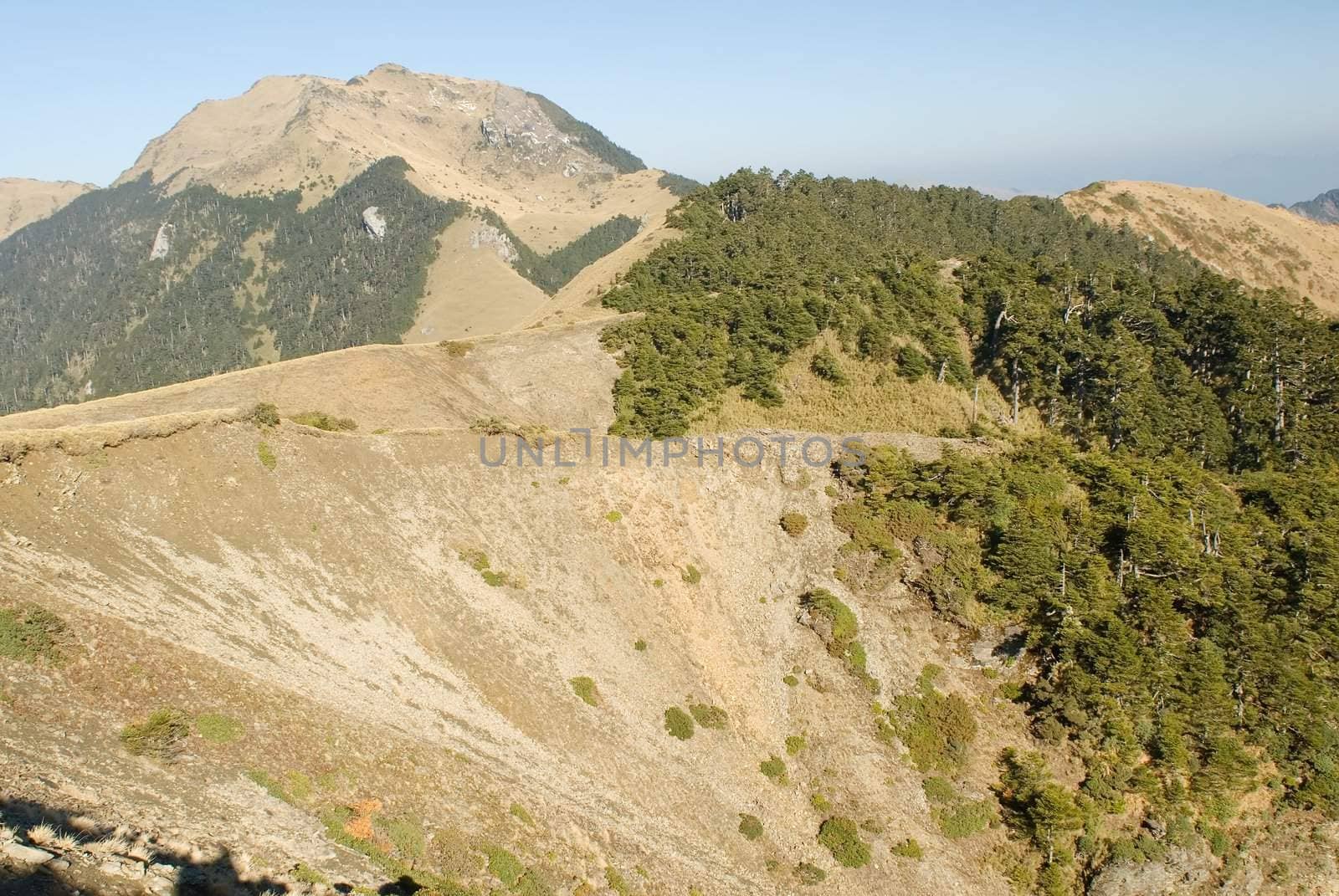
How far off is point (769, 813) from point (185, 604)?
27.9 m

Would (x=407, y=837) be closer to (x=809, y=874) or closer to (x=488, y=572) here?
(x=488, y=572)

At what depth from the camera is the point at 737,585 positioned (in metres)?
48.0

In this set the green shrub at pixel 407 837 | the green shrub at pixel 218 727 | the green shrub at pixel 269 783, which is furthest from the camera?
the green shrub at pixel 218 727

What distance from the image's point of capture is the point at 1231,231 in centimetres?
13450

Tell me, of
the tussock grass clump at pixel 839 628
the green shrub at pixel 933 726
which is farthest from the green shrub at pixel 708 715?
the green shrub at pixel 933 726

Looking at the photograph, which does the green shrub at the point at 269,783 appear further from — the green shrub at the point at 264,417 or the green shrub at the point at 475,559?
the green shrub at the point at 264,417

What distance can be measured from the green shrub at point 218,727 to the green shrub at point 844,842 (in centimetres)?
2619

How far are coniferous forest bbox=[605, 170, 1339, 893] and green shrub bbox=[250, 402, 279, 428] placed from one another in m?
26.3

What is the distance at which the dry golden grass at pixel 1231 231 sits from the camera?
409ft

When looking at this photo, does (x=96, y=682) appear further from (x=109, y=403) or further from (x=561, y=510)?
(x=109, y=403)

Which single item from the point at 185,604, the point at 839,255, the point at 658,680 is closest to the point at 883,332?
the point at 839,255
